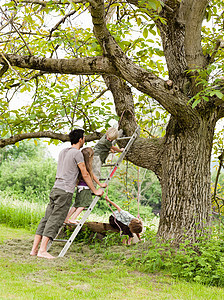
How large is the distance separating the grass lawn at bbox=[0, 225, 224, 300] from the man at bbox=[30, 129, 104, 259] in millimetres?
309

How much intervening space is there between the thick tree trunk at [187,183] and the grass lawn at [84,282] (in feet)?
2.78

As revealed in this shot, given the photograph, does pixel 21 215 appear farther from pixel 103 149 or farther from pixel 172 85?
pixel 172 85

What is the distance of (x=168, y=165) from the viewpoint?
4.93 metres

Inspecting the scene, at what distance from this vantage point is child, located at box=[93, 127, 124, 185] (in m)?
5.09

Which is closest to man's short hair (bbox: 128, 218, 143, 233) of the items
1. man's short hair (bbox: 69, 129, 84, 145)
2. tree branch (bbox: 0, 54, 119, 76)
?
man's short hair (bbox: 69, 129, 84, 145)

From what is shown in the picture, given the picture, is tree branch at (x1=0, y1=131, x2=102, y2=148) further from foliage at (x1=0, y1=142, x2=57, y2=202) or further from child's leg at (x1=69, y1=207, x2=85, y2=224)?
foliage at (x1=0, y1=142, x2=57, y2=202)

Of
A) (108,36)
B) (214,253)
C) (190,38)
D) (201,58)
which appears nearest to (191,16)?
(190,38)

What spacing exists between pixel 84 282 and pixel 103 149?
7.23ft

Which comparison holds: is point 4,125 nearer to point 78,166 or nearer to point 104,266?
point 78,166

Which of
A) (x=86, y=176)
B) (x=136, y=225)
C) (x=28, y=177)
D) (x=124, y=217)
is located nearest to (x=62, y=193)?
(x=86, y=176)

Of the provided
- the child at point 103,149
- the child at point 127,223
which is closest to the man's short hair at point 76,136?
the child at point 103,149

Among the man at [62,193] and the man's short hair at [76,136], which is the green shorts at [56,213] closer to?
the man at [62,193]

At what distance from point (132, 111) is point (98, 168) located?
132 cm

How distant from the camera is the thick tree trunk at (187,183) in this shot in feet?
15.0
